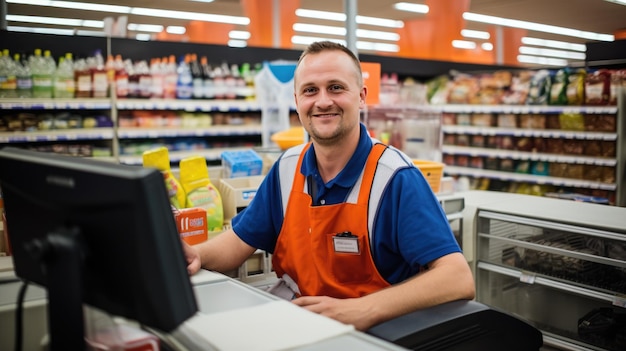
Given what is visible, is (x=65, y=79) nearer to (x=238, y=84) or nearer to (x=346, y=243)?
(x=238, y=84)

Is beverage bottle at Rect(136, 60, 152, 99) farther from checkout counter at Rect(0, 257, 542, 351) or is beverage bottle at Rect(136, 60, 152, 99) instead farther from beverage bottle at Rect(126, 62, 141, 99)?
checkout counter at Rect(0, 257, 542, 351)

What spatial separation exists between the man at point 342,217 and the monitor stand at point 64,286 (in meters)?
0.78

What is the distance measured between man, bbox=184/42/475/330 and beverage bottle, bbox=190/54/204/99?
438cm

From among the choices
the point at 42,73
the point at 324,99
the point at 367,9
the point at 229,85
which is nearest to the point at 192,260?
the point at 324,99

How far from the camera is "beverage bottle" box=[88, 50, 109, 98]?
5.60 meters

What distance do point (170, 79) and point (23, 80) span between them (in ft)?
4.81

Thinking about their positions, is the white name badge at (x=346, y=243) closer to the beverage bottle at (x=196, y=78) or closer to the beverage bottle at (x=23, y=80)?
the beverage bottle at (x=23, y=80)

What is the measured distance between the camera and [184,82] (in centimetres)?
614

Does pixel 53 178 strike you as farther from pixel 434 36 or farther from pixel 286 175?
pixel 434 36

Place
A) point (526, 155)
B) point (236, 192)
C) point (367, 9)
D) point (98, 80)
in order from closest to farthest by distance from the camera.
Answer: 1. point (236, 192)
2. point (98, 80)
3. point (526, 155)
4. point (367, 9)

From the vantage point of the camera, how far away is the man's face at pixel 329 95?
6.41ft

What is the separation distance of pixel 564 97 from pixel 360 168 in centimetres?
516

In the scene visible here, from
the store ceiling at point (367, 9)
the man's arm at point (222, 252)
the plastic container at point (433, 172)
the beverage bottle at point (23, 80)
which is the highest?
the store ceiling at point (367, 9)

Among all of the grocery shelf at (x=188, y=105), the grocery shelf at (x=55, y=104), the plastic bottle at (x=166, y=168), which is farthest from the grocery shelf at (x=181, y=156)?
the plastic bottle at (x=166, y=168)
